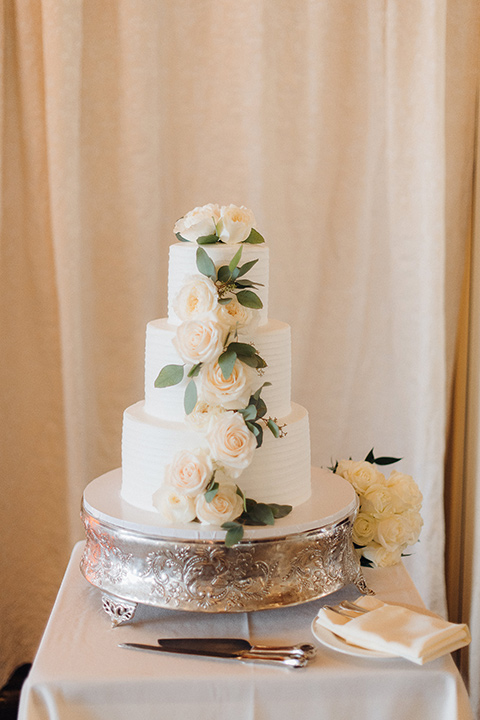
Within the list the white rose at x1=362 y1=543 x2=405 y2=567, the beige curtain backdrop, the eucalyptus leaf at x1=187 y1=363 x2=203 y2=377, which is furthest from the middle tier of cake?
the beige curtain backdrop

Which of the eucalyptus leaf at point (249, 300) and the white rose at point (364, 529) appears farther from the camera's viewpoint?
the white rose at point (364, 529)

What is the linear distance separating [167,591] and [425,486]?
129 cm

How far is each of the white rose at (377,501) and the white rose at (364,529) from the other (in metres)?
0.02

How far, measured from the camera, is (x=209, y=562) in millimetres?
1307

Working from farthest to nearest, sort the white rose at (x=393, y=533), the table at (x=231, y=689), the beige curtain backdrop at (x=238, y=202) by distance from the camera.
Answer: the beige curtain backdrop at (x=238, y=202) → the white rose at (x=393, y=533) → the table at (x=231, y=689)

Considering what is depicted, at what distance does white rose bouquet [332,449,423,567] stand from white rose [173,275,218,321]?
0.58m

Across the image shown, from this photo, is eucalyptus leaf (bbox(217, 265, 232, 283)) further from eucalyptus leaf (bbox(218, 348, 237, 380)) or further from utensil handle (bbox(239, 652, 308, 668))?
utensil handle (bbox(239, 652, 308, 668))

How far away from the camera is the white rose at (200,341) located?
4.29ft

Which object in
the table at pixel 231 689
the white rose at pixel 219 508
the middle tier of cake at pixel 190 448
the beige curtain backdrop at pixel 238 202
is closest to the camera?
the table at pixel 231 689

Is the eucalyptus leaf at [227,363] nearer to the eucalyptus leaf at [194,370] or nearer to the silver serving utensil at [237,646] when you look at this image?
the eucalyptus leaf at [194,370]

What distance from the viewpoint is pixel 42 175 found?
7.66 feet

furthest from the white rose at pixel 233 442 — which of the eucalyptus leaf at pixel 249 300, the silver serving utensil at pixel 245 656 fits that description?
the silver serving utensil at pixel 245 656

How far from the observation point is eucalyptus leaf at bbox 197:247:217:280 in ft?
4.53

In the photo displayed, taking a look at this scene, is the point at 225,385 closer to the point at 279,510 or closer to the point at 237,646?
the point at 279,510
